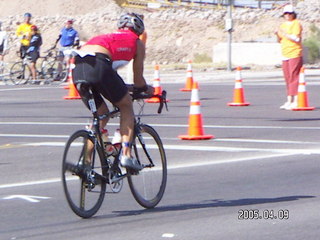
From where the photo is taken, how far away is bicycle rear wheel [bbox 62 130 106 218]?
8328 mm

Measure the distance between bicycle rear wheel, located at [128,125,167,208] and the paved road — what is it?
0.13 m

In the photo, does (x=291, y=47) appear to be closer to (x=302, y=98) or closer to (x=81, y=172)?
(x=302, y=98)

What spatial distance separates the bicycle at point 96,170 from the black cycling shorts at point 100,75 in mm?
94

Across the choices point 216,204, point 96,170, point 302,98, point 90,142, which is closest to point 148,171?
point 216,204

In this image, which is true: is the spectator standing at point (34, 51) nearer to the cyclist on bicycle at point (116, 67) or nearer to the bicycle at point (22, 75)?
the bicycle at point (22, 75)

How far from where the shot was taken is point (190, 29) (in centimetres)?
6381

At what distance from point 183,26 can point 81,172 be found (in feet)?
186

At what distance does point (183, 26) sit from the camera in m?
64.7

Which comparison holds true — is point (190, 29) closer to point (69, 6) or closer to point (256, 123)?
point (69, 6)

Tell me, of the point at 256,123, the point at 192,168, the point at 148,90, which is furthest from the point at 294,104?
the point at 148,90

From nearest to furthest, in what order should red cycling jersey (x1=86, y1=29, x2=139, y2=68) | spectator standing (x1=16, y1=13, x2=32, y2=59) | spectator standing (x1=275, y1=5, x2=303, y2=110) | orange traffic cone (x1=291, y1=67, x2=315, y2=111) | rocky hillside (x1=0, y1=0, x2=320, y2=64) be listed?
red cycling jersey (x1=86, y1=29, x2=139, y2=68), spectator standing (x1=275, y1=5, x2=303, y2=110), orange traffic cone (x1=291, y1=67, x2=315, y2=111), spectator standing (x1=16, y1=13, x2=32, y2=59), rocky hillside (x1=0, y1=0, x2=320, y2=64)

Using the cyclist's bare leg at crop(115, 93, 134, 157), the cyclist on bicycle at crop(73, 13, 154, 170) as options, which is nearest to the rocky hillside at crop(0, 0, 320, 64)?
the cyclist on bicycle at crop(73, 13, 154, 170)

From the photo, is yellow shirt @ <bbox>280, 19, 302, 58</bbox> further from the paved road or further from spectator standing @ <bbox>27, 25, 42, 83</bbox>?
spectator standing @ <bbox>27, 25, 42, 83</bbox>

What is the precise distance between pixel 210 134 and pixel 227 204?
627cm
